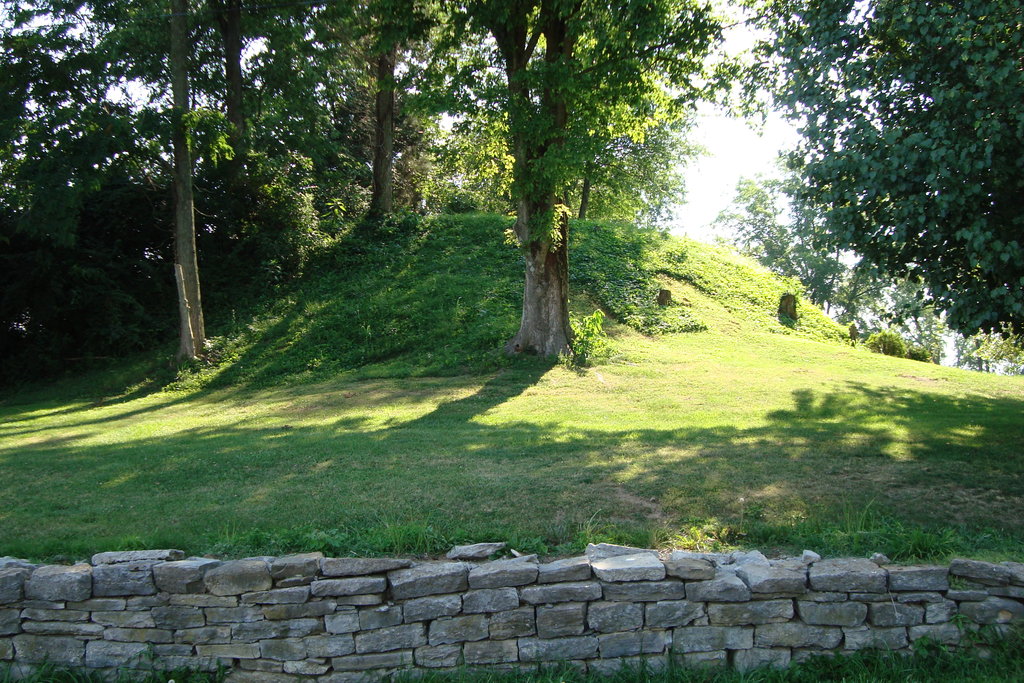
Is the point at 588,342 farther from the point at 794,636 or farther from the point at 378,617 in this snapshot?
→ the point at 378,617

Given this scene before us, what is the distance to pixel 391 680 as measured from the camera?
4598 mm

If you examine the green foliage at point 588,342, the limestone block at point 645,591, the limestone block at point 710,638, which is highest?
the green foliage at point 588,342

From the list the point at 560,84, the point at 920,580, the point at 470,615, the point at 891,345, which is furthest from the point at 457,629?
the point at 891,345

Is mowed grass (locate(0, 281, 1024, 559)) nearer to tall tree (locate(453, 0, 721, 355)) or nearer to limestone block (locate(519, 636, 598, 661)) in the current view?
limestone block (locate(519, 636, 598, 661))

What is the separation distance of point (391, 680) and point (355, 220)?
65.5ft

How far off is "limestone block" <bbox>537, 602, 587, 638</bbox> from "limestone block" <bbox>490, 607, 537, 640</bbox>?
0.16ft

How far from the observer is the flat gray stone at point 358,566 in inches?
186

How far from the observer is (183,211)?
648 inches

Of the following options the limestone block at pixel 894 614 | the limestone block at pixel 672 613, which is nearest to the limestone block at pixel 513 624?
the limestone block at pixel 672 613

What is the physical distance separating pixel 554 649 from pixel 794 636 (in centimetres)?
147

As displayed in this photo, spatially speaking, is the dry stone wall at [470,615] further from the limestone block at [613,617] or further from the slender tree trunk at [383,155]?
the slender tree trunk at [383,155]

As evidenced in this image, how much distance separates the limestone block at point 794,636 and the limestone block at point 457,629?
169 cm

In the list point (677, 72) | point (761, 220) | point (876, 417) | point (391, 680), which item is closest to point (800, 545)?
point (391, 680)

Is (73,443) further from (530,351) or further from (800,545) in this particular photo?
(800,545)
